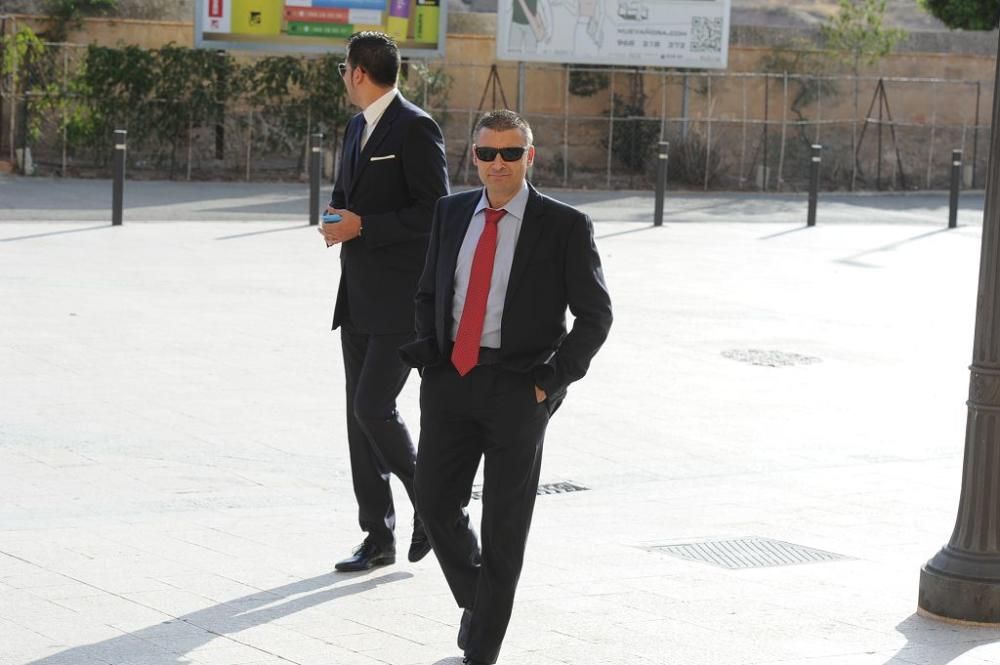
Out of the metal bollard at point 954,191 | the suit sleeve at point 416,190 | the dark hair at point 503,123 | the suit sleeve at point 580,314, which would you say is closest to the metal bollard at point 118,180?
the metal bollard at point 954,191

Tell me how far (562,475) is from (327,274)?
7342 millimetres

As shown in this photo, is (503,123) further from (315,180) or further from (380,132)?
(315,180)

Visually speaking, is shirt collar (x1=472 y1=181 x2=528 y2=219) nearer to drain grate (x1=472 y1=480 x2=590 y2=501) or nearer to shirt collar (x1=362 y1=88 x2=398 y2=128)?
shirt collar (x1=362 y1=88 x2=398 y2=128)

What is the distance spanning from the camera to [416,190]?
6062mm

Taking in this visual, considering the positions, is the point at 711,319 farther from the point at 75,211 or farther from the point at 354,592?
the point at 75,211

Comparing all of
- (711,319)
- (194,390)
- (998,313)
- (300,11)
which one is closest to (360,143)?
(998,313)

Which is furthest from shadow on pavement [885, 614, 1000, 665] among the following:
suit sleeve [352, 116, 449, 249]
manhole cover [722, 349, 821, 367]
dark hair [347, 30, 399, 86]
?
manhole cover [722, 349, 821, 367]

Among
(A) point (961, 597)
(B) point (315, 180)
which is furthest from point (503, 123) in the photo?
(B) point (315, 180)

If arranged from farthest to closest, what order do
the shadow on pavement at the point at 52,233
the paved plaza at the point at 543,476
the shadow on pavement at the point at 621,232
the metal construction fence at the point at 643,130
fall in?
the metal construction fence at the point at 643,130, the shadow on pavement at the point at 621,232, the shadow on pavement at the point at 52,233, the paved plaza at the point at 543,476

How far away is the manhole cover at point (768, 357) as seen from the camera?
11562 mm

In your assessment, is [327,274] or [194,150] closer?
[327,274]

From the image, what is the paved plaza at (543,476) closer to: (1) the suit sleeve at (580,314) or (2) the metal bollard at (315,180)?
(1) the suit sleeve at (580,314)

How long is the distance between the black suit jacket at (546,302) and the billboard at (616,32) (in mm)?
24964

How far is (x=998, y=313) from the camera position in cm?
564
